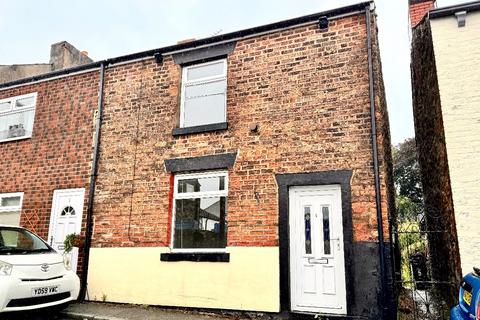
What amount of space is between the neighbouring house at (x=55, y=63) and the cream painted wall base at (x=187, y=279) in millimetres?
8498

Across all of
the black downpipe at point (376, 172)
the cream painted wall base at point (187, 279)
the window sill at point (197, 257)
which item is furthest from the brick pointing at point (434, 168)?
the window sill at point (197, 257)

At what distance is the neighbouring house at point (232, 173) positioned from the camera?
6547mm

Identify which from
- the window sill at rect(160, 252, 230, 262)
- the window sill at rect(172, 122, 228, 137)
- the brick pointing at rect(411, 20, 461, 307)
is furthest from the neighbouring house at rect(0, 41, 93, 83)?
the brick pointing at rect(411, 20, 461, 307)

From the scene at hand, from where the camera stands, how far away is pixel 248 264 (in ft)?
22.6

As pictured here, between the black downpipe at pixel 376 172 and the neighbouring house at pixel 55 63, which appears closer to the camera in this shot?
the black downpipe at pixel 376 172

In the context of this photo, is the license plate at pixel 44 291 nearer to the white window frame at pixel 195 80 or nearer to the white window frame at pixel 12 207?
the white window frame at pixel 195 80

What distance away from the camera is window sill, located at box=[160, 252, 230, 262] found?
709cm

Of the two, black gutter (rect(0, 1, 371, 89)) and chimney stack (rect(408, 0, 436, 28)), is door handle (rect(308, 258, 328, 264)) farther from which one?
chimney stack (rect(408, 0, 436, 28))

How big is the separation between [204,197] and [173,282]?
181cm

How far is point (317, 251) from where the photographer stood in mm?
6668

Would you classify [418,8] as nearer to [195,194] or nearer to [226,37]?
[226,37]

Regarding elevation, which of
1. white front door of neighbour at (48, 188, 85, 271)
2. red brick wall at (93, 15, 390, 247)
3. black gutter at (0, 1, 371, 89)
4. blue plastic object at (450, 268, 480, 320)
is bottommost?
blue plastic object at (450, 268, 480, 320)

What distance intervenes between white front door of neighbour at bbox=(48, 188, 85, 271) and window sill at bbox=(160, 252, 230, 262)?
101 inches

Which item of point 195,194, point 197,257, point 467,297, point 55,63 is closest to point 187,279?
point 197,257
